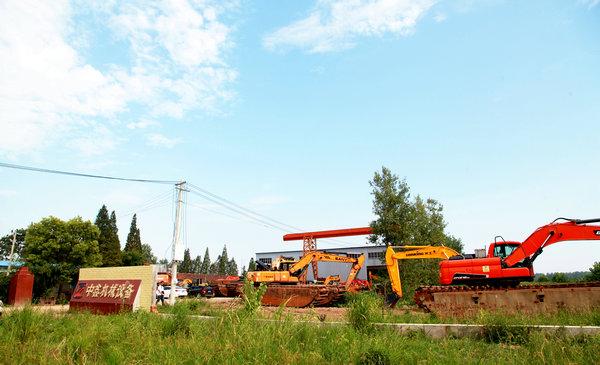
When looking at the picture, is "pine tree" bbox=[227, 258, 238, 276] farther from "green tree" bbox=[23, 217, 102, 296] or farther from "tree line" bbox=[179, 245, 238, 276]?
"green tree" bbox=[23, 217, 102, 296]

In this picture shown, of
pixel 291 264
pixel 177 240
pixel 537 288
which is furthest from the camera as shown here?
pixel 291 264

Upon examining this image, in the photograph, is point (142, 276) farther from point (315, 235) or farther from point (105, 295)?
point (315, 235)

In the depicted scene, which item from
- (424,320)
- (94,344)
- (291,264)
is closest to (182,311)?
(94,344)

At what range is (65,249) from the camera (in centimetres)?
3725

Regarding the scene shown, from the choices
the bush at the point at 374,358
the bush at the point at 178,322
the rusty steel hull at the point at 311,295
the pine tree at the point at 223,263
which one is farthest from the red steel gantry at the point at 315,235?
the pine tree at the point at 223,263

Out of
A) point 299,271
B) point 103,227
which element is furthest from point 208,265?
point 299,271

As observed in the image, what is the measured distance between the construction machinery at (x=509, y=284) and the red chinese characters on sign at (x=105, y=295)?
12.5m

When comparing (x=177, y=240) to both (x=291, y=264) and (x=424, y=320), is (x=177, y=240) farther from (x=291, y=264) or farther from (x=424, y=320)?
(x=424, y=320)

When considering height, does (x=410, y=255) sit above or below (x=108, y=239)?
below

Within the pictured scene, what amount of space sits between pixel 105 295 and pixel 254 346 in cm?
1507

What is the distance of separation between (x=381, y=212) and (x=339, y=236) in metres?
16.4

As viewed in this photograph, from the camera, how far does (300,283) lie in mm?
28281

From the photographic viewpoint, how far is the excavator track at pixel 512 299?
13.2m

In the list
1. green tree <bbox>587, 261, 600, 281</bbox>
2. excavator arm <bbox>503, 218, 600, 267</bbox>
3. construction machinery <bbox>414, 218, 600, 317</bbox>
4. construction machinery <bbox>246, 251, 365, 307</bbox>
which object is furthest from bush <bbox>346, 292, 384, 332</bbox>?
green tree <bbox>587, 261, 600, 281</bbox>
